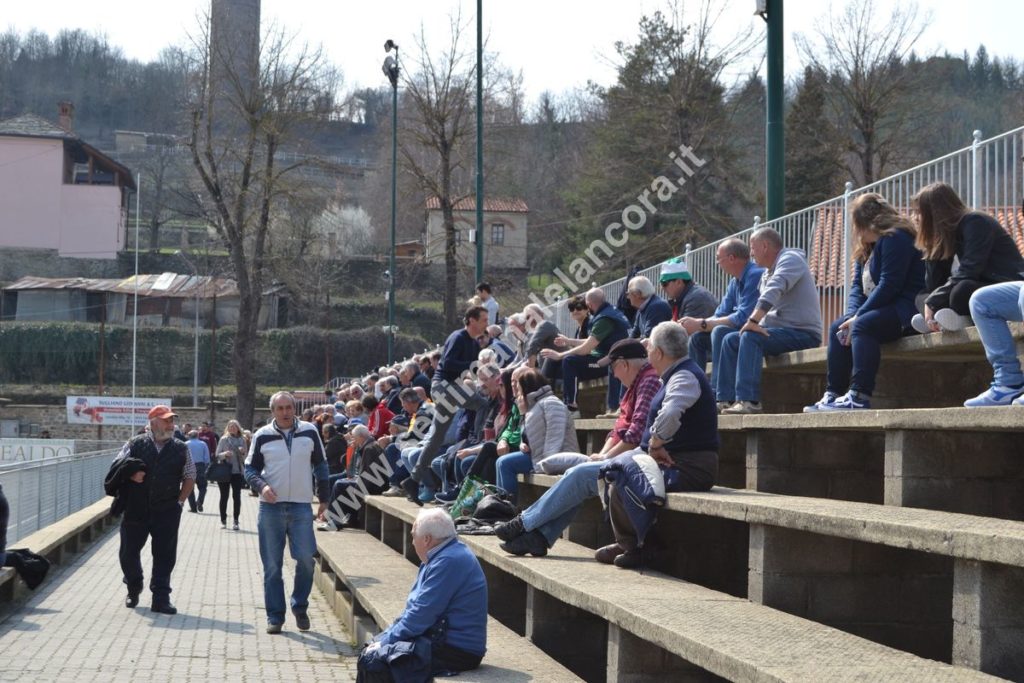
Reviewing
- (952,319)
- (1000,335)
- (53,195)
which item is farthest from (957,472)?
(53,195)

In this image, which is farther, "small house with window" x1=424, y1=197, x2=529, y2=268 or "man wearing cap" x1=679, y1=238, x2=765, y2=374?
"small house with window" x1=424, y1=197, x2=529, y2=268

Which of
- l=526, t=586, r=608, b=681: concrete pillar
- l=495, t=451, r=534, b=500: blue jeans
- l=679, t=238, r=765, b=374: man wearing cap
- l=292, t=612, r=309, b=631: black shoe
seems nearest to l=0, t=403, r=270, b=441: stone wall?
l=292, t=612, r=309, b=631: black shoe

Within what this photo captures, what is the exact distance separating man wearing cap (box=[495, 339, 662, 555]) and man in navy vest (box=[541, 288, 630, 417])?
366 cm

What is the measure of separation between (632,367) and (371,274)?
78.6 meters

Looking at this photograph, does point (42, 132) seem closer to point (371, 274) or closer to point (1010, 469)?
point (371, 274)

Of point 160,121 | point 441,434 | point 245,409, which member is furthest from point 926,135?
point 160,121

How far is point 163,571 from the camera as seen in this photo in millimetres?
12922

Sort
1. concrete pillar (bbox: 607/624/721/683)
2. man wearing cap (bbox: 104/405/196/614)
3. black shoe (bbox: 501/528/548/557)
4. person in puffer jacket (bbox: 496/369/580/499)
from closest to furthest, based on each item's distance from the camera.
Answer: concrete pillar (bbox: 607/624/721/683), black shoe (bbox: 501/528/548/557), person in puffer jacket (bbox: 496/369/580/499), man wearing cap (bbox: 104/405/196/614)

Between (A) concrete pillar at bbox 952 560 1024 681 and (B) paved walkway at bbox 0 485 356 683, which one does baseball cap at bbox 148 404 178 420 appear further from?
(A) concrete pillar at bbox 952 560 1024 681

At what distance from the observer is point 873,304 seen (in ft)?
25.1

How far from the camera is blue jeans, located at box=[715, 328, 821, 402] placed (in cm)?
895

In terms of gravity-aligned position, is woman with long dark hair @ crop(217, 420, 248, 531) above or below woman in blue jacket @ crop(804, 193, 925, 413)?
below

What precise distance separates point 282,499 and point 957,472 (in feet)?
24.0

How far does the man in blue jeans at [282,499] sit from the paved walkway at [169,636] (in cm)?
37
